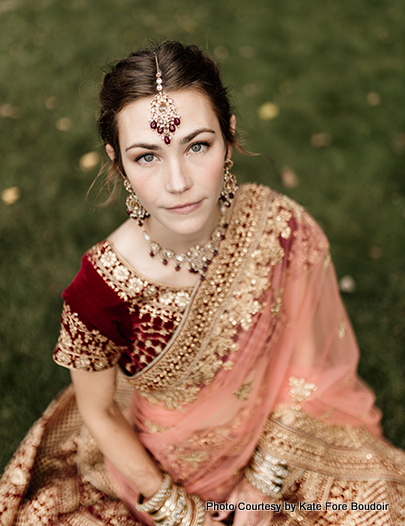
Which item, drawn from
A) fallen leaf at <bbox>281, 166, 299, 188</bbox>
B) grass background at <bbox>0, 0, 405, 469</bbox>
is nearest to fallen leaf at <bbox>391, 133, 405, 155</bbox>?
grass background at <bbox>0, 0, 405, 469</bbox>

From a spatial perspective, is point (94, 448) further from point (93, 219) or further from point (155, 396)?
point (93, 219)

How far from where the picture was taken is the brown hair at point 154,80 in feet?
4.33

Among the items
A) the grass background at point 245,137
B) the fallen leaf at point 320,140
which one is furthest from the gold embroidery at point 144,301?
the fallen leaf at point 320,140

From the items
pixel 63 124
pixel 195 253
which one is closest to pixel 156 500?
pixel 195 253

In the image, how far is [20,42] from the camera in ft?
15.9

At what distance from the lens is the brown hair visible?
132 centimetres

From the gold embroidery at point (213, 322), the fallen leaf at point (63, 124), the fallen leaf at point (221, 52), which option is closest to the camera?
the gold embroidery at point (213, 322)

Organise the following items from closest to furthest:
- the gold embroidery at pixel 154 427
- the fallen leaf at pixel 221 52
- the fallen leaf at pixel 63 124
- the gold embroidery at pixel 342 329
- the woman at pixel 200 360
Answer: the woman at pixel 200 360 < the gold embroidery at pixel 154 427 < the gold embroidery at pixel 342 329 < the fallen leaf at pixel 63 124 < the fallen leaf at pixel 221 52

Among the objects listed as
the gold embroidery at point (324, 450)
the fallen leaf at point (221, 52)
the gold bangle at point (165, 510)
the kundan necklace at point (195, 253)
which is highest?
the fallen leaf at point (221, 52)

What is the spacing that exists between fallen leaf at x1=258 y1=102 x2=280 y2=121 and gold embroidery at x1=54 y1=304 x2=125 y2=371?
3.04 metres

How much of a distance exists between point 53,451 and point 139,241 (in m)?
1.00

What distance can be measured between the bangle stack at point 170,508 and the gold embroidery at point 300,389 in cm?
55

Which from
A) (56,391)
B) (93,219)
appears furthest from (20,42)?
(56,391)

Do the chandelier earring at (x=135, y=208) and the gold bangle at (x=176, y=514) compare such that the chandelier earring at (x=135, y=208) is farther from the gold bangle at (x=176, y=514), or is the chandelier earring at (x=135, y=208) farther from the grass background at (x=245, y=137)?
the gold bangle at (x=176, y=514)
